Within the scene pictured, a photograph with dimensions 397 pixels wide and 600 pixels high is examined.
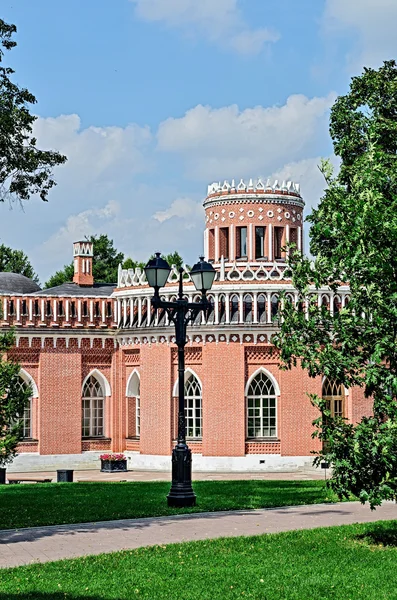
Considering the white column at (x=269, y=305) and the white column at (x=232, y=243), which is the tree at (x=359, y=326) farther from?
the white column at (x=232, y=243)

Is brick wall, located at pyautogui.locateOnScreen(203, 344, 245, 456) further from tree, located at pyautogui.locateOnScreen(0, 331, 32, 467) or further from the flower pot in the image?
tree, located at pyautogui.locateOnScreen(0, 331, 32, 467)

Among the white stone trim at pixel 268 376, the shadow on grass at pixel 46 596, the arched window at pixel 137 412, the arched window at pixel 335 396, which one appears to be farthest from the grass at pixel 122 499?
the arched window at pixel 137 412

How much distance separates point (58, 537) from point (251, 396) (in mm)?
19637

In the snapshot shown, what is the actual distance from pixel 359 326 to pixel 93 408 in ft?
80.1

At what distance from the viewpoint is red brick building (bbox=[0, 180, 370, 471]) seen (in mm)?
33094

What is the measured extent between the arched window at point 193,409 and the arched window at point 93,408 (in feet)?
14.7

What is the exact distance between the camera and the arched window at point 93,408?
3678 cm

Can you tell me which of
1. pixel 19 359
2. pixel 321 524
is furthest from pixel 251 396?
pixel 321 524

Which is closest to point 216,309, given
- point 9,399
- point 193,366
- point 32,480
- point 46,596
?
point 193,366

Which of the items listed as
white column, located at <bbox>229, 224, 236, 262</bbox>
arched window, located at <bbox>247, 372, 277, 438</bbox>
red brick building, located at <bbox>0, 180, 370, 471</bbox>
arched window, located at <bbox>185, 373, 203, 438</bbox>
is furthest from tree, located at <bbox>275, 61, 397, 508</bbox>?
white column, located at <bbox>229, 224, 236, 262</bbox>

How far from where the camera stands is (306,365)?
14164 millimetres

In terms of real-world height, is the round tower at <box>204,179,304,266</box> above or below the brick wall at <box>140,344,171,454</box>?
above

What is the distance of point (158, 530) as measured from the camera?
1507 centimetres

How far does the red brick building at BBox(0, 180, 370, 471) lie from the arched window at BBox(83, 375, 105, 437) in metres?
0.05
